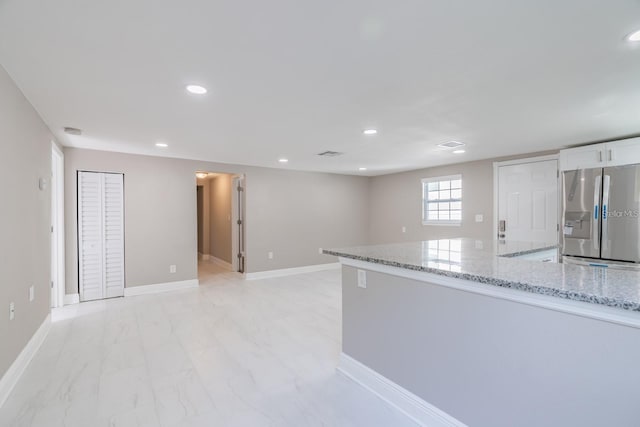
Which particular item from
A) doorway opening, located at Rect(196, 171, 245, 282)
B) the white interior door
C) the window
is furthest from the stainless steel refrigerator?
doorway opening, located at Rect(196, 171, 245, 282)

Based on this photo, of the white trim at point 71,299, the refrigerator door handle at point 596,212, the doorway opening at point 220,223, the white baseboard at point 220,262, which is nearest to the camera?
the refrigerator door handle at point 596,212

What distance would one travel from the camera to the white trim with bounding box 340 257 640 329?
1083 millimetres

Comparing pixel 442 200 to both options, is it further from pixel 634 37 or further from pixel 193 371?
pixel 193 371

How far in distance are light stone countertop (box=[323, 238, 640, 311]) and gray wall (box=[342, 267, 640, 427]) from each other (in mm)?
118

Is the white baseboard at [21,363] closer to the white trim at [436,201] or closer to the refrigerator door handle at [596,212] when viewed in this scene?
the refrigerator door handle at [596,212]

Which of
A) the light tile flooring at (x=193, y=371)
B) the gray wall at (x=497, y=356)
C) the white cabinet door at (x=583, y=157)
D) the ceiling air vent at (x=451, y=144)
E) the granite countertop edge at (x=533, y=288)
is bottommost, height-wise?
the light tile flooring at (x=193, y=371)

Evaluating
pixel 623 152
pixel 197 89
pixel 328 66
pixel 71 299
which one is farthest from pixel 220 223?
pixel 623 152

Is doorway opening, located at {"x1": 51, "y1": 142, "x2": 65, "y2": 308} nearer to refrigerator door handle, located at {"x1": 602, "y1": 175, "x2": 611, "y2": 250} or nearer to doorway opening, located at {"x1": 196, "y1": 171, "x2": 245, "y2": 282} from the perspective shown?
doorway opening, located at {"x1": 196, "y1": 171, "x2": 245, "y2": 282}

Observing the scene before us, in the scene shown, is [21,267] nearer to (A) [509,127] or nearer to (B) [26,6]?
(B) [26,6]

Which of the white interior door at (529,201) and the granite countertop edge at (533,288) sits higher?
the white interior door at (529,201)

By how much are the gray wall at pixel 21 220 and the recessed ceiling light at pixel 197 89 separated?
113 centimetres

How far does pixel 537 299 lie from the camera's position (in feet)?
4.26

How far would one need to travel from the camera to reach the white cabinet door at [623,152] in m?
3.38

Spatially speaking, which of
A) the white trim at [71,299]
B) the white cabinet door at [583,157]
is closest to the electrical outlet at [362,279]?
the white cabinet door at [583,157]
